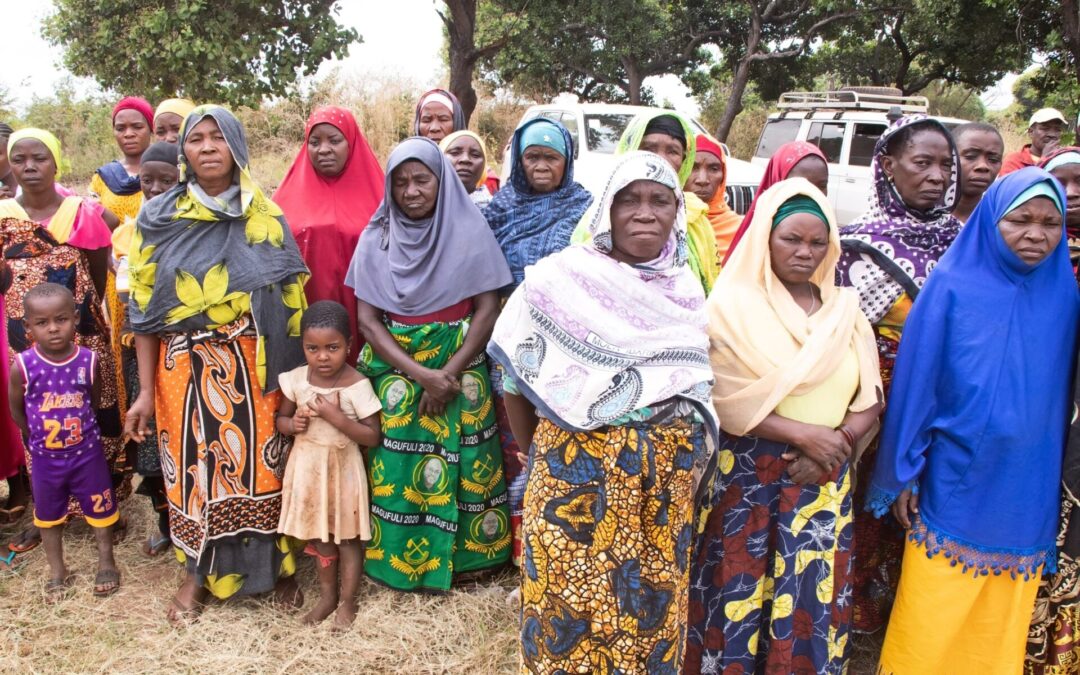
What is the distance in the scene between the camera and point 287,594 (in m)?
3.10

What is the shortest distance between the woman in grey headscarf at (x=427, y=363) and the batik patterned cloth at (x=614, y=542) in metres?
0.88

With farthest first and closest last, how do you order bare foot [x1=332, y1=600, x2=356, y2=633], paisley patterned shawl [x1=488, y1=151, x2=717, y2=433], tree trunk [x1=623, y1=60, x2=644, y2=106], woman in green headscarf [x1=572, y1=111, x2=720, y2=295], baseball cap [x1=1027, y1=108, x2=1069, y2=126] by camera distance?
tree trunk [x1=623, y1=60, x2=644, y2=106], baseball cap [x1=1027, y1=108, x2=1069, y2=126], woman in green headscarf [x1=572, y1=111, x2=720, y2=295], bare foot [x1=332, y1=600, x2=356, y2=633], paisley patterned shawl [x1=488, y1=151, x2=717, y2=433]

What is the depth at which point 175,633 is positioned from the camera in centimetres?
287

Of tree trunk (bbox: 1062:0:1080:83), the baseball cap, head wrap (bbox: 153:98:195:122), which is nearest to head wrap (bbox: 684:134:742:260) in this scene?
head wrap (bbox: 153:98:195:122)

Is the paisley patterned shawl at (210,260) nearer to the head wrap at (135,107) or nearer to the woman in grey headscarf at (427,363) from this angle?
the woman in grey headscarf at (427,363)

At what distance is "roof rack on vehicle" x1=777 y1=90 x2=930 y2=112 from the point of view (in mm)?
10148

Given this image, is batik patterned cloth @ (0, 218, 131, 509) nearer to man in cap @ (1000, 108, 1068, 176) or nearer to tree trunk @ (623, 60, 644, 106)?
man in cap @ (1000, 108, 1068, 176)

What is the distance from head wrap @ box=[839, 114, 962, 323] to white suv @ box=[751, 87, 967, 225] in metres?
7.08

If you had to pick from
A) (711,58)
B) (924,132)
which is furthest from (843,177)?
(711,58)

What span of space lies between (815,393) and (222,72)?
952 cm

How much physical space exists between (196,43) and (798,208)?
8910mm

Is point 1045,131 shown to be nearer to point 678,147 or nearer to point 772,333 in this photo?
point 678,147

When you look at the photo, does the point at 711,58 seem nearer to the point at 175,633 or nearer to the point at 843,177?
the point at 843,177

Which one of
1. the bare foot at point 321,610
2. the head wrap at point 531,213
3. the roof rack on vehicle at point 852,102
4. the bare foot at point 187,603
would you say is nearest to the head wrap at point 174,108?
the head wrap at point 531,213
